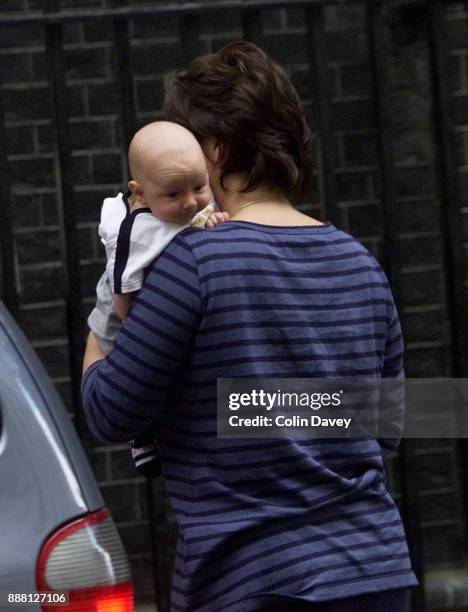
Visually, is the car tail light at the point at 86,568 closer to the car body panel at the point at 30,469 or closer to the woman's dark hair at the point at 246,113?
the car body panel at the point at 30,469

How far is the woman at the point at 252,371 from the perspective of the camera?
2279 millimetres

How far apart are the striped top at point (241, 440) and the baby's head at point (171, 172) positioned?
71 mm

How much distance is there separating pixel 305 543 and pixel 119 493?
2.79 metres

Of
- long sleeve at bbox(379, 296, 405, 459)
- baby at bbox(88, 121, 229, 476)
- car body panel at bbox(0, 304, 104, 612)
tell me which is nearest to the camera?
car body panel at bbox(0, 304, 104, 612)

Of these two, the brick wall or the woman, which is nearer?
the woman

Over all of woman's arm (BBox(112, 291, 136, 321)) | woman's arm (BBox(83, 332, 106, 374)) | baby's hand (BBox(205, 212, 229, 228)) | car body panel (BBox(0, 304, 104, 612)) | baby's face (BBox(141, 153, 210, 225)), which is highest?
baby's face (BBox(141, 153, 210, 225))

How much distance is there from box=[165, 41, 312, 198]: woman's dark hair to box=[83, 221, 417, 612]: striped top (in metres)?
0.13

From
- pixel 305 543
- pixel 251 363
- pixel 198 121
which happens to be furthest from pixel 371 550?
pixel 198 121

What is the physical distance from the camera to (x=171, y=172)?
234 cm

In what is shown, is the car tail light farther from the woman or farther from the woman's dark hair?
the woman's dark hair

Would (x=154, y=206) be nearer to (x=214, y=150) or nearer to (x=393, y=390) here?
(x=214, y=150)

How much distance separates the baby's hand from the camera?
7.82ft

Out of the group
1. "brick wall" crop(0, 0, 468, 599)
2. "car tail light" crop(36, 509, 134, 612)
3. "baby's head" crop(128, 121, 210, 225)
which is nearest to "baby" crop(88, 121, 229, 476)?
"baby's head" crop(128, 121, 210, 225)

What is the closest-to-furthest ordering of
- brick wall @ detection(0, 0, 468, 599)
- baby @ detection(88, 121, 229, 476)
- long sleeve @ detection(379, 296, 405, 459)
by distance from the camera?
baby @ detection(88, 121, 229, 476)
long sleeve @ detection(379, 296, 405, 459)
brick wall @ detection(0, 0, 468, 599)
